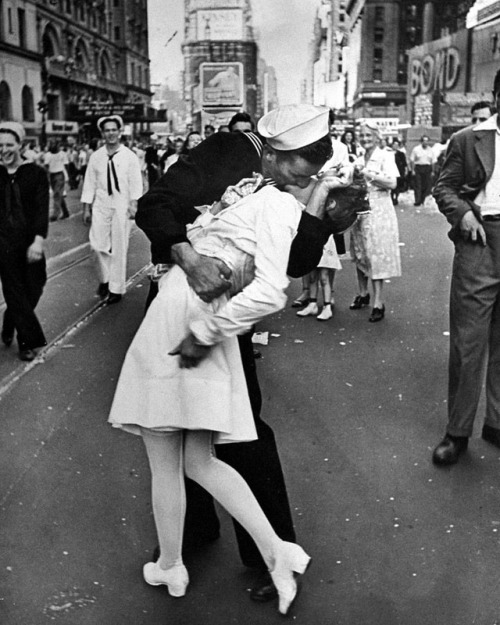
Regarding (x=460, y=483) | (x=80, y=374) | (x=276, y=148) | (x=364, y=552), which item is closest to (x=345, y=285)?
(x=80, y=374)

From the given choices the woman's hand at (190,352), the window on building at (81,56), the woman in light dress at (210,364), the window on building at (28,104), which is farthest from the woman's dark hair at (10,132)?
the window on building at (81,56)

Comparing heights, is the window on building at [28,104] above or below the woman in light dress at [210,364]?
above

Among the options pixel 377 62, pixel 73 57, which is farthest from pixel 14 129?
pixel 377 62

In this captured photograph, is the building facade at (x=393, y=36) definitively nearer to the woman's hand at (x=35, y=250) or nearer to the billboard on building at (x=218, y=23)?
the billboard on building at (x=218, y=23)

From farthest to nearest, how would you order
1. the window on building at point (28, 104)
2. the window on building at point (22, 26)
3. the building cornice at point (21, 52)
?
1. the window on building at point (28, 104)
2. the window on building at point (22, 26)
3. the building cornice at point (21, 52)

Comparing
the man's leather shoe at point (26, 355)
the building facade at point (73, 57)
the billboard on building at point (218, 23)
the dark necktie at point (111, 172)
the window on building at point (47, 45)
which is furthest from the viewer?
the billboard on building at point (218, 23)

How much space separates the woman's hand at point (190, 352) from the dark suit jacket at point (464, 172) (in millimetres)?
2172

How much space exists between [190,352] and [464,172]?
2370mm

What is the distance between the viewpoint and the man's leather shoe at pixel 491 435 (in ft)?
15.4

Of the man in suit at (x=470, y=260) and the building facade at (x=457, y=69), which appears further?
the building facade at (x=457, y=69)

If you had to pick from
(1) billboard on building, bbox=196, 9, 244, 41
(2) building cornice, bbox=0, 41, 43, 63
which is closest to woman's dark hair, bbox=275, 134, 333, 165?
(2) building cornice, bbox=0, 41, 43, 63

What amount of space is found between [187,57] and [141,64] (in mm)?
30293

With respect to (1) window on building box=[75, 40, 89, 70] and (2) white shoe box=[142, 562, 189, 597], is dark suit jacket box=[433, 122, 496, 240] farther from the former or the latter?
(1) window on building box=[75, 40, 89, 70]

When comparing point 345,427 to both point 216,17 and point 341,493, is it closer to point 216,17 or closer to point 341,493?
point 341,493
